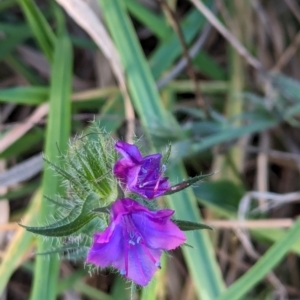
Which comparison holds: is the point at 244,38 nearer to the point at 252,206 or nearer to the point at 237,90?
the point at 237,90

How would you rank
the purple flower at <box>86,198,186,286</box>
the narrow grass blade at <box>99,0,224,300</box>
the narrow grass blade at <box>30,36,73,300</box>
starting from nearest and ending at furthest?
1. the purple flower at <box>86,198,186,286</box>
2. the narrow grass blade at <box>30,36,73,300</box>
3. the narrow grass blade at <box>99,0,224,300</box>

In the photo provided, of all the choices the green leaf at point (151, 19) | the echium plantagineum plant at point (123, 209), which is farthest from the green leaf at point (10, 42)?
the echium plantagineum plant at point (123, 209)

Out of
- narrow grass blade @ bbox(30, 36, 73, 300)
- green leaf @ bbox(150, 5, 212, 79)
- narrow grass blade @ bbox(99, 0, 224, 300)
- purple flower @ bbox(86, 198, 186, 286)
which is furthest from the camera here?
green leaf @ bbox(150, 5, 212, 79)

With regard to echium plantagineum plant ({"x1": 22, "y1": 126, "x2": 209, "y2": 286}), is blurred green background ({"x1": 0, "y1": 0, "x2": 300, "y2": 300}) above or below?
above

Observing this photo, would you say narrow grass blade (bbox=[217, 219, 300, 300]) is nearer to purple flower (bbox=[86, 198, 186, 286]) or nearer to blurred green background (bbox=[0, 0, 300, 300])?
blurred green background (bbox=[0, 0, 300, 300])

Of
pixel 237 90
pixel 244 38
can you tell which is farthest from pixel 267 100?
pixel 244 38

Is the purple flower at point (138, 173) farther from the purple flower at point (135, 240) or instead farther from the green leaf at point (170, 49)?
the green leaf at point (170, 49)

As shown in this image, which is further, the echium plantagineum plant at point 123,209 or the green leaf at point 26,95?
the green leaf at point 26,95

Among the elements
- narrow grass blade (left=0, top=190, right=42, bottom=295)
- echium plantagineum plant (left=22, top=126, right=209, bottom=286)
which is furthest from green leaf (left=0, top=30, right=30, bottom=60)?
echium plantagineum plant (left=22, top=126, right=209, bottom=286)
